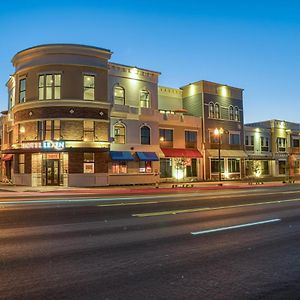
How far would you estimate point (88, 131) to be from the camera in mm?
33406

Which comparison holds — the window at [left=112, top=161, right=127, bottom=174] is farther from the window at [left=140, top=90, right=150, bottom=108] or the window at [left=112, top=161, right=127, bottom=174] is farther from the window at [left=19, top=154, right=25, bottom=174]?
the window at [left=19, top=154, right=25, bottom=174]

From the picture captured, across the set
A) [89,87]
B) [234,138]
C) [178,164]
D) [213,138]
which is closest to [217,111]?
[213,138]

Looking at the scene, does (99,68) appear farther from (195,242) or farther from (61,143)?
(195,242)

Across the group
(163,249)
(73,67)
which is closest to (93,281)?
(163,249)

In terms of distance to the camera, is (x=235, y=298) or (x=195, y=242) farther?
(x=195, y=242)

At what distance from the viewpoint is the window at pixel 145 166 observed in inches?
1480

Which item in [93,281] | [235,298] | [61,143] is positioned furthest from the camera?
[61,143]

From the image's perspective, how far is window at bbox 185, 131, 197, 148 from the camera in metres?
43.7

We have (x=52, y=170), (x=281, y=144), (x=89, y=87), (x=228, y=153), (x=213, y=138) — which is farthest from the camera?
(x=281, y=144)

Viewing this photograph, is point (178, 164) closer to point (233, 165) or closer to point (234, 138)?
point (233, 165)

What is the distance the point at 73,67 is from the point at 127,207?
22274 millimetres

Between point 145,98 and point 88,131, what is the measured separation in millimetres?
8846

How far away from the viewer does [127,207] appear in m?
14.4

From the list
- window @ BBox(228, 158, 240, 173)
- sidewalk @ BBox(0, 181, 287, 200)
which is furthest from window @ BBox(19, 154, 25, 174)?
window @ BBox(228, 158, 240, 173)
